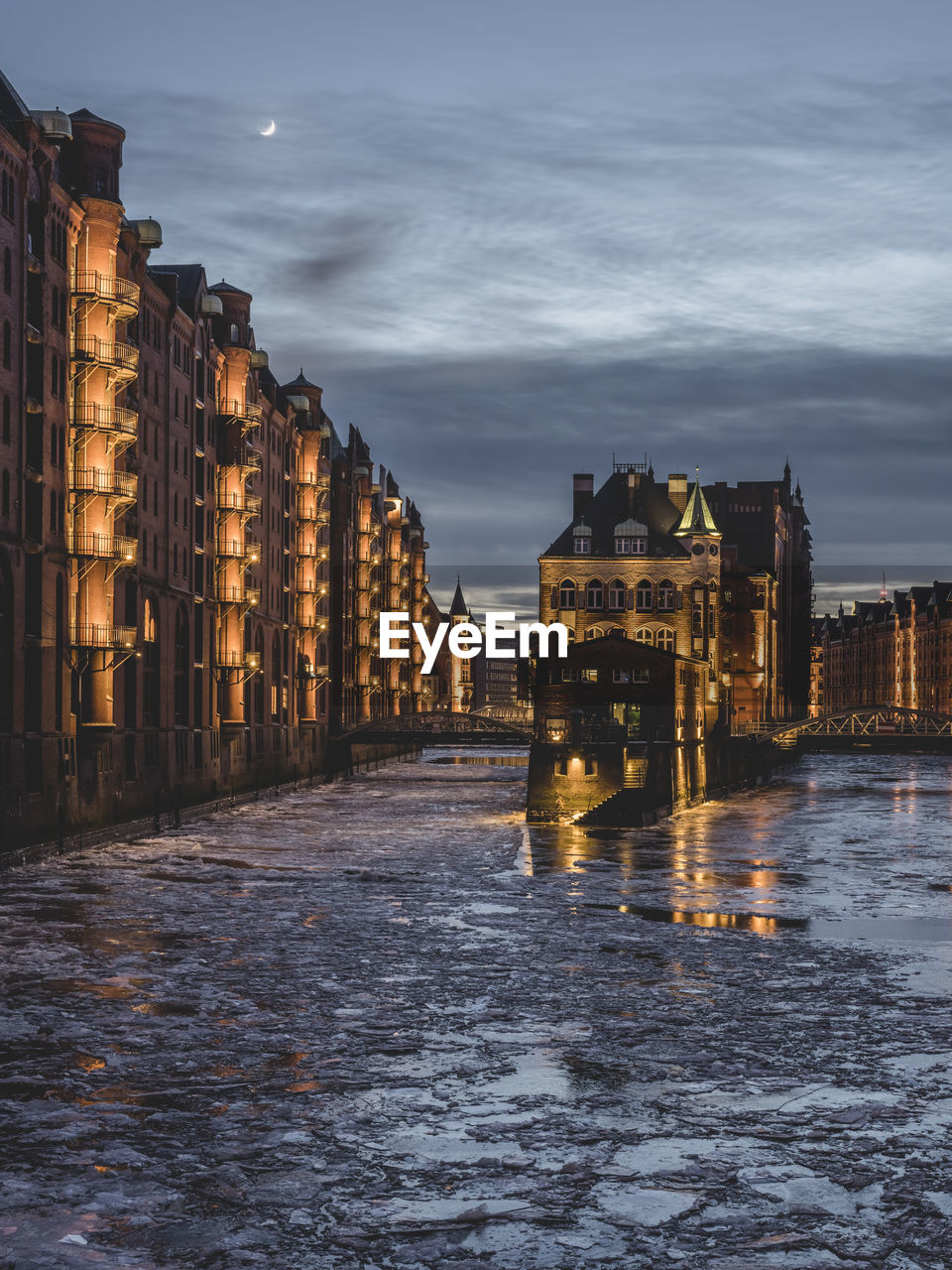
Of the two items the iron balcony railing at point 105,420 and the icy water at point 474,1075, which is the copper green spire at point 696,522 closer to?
the iron balcony railing at point 105,420

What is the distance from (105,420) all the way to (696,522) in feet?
203

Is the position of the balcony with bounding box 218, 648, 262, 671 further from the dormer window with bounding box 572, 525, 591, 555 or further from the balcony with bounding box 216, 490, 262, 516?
the dormer window with bounding box 572, 525, 591, 555

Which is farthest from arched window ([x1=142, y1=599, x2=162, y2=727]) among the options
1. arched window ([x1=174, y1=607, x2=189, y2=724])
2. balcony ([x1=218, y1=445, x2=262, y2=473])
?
balcony ([x1=218, y1=445, x2=262, y2=473])

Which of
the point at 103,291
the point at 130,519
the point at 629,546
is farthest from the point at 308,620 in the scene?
the point at 103,291

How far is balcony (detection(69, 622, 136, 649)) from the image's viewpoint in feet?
157

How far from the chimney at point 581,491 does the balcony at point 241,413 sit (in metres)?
41.1

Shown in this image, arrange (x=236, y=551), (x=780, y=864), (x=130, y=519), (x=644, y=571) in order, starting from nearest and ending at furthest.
Answer: (x=780, y=864) < (x=130, y=519) < (x=236, y=551) < (x=644, y=571)

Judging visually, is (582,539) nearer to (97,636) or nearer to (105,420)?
(105,420)

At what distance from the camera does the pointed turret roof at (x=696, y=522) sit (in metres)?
104

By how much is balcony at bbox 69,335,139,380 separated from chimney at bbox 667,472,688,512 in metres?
63.8

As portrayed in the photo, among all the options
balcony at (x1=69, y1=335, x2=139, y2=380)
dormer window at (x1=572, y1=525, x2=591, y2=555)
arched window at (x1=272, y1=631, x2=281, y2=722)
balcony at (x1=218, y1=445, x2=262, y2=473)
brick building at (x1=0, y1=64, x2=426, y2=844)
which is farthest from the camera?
dormer window at (x1=572, y1=525, x2=591, y2=555)

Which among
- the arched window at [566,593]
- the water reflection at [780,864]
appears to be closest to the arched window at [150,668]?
the water reflection at [780,864]

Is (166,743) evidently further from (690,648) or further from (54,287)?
(690,648)

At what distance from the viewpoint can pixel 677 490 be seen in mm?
109188
